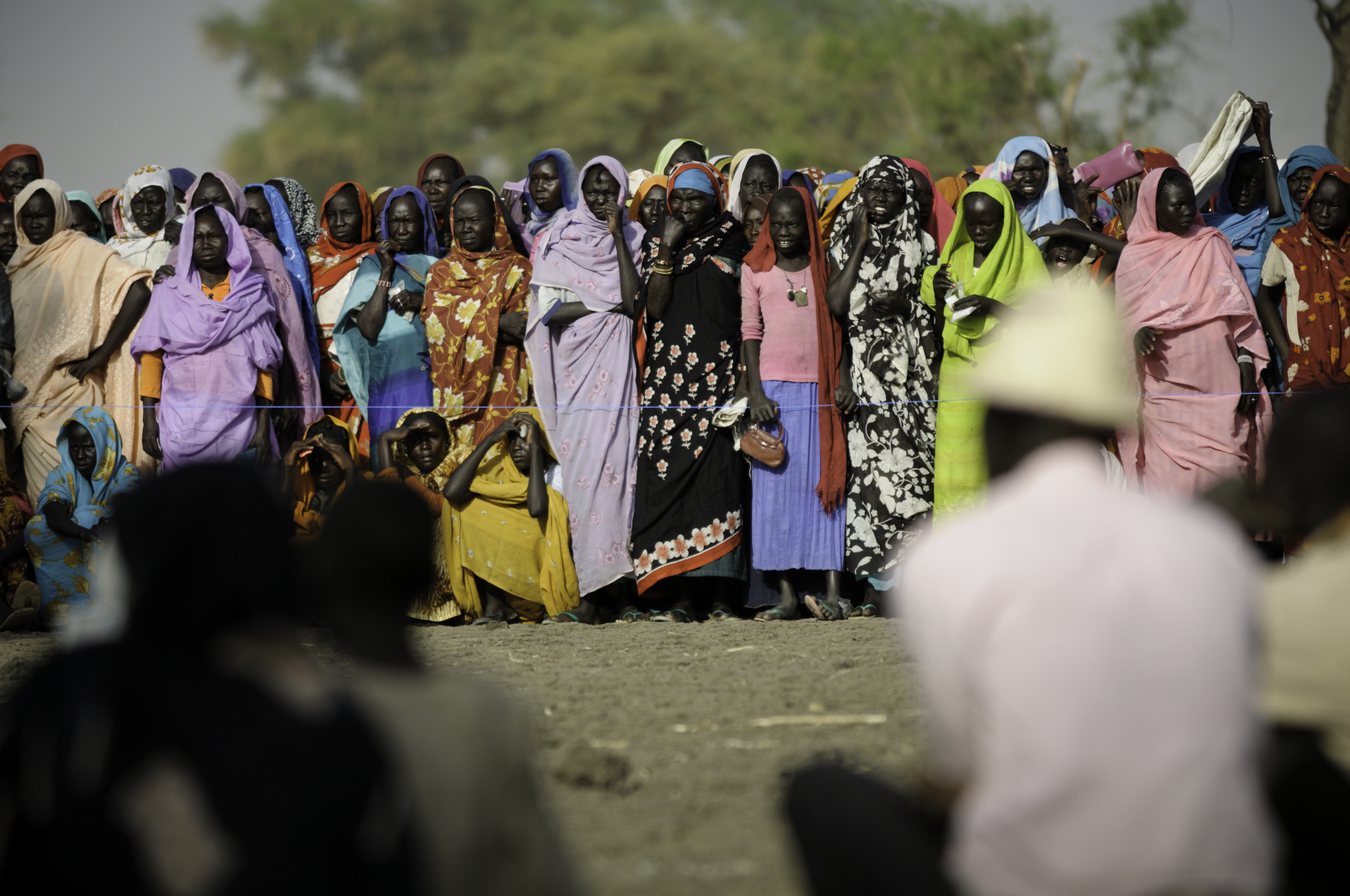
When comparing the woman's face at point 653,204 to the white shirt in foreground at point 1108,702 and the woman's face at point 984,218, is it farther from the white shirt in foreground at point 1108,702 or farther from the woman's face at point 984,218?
the white shirt in foreground at point 1108,702

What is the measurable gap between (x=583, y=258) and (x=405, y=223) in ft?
3.54

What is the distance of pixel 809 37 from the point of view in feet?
134

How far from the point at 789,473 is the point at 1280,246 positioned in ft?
9.20

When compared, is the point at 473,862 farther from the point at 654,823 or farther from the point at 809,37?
the point at 809,37

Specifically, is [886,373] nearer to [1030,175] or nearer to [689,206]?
[689,206]

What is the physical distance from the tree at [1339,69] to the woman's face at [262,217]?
11.9m

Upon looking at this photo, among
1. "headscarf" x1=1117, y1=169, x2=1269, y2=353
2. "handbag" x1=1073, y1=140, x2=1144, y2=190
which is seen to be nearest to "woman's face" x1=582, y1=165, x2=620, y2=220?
"headscarf" x1=1117, y1=169, x2=1269, y2=353

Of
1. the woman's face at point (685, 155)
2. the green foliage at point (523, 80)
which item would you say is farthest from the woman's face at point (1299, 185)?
the green foliage at point (523, 80)

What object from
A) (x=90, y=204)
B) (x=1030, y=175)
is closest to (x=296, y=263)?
(x=90, y=204)

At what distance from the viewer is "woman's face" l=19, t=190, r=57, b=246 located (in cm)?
788

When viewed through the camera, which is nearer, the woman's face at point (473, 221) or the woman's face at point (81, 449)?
the woman's face at point (81, 449)

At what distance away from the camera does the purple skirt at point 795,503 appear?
7.01 m

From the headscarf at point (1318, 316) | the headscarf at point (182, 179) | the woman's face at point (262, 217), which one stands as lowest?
the headscarf at point (1318, 316)

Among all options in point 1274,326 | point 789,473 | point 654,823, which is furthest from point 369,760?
point 1274,326
